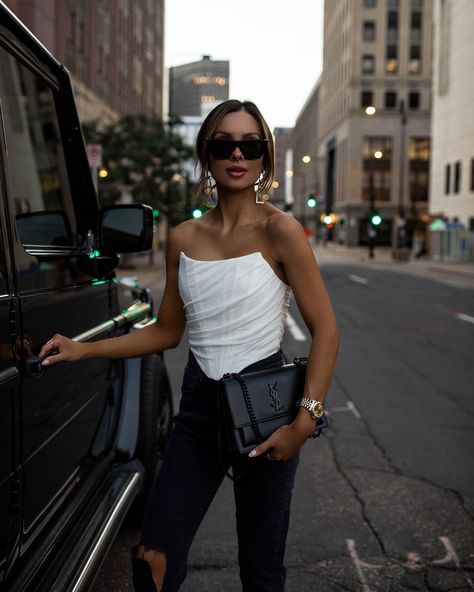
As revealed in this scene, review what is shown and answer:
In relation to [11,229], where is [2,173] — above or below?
above

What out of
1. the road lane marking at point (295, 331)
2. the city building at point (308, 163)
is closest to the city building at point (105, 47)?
the road lane marking at point (295, 331)

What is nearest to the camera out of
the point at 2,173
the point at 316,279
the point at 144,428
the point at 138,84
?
the point at 2,173

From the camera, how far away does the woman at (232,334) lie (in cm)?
206

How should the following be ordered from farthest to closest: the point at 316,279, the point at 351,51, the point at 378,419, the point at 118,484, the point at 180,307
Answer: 1. the point at 351,51
2. the point at 378,419
3. the point at 118,484
4. the point at 180,307
5. the point at 316,279

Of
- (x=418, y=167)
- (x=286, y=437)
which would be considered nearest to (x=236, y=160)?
(x=286, y=437)

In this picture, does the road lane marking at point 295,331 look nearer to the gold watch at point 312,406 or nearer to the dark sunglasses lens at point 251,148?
the dark sunglasses lens at point 251,148

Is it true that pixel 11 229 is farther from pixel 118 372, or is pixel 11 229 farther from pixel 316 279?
pixel 118 372

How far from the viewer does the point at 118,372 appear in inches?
130

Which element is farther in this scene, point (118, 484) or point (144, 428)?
point (144, 428)

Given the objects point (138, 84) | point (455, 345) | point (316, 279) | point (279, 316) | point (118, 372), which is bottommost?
point (455, 345)

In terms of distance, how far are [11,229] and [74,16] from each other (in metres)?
35.1

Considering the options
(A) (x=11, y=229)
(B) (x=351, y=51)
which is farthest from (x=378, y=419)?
(B) (x=351, y=51)

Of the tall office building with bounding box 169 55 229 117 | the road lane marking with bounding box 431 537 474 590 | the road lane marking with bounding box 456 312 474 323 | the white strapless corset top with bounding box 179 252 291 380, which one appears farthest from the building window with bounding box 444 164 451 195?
the tall office building with bounding box 169 55 229 117

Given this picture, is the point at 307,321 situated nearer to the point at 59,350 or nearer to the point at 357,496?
the point at 59,350
